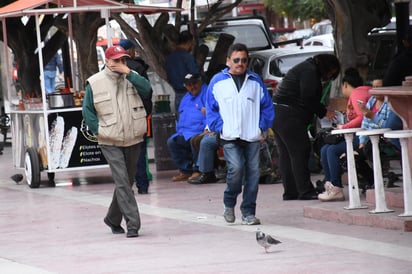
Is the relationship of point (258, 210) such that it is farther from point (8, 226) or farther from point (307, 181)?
point (8, 226)

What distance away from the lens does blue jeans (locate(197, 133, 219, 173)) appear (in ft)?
50.0

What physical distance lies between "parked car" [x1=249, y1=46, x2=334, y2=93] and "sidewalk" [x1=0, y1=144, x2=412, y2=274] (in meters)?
6.37

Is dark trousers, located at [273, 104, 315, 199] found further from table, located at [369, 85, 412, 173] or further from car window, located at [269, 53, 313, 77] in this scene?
car window, located at [269, 53, 313, 77]

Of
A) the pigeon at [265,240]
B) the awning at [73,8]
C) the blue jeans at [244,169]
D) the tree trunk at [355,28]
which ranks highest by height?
the awning at [73,8]

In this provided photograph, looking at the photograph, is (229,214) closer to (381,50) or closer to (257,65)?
(381,50)

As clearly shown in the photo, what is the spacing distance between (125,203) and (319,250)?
218cm

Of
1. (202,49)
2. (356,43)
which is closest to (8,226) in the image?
(356,43)

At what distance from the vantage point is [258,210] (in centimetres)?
1248

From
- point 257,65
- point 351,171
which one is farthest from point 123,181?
point 257,65

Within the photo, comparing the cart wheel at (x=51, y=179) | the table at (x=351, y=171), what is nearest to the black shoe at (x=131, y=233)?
the table at (x=351, y=171)

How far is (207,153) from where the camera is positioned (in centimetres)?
1532

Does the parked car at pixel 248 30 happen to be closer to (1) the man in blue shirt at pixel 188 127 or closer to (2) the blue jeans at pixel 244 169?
(1) the man in blue shirt at pixel 188 127

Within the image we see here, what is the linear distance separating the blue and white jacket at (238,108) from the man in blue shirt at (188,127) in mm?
4645

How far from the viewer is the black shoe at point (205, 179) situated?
51.0 feet
